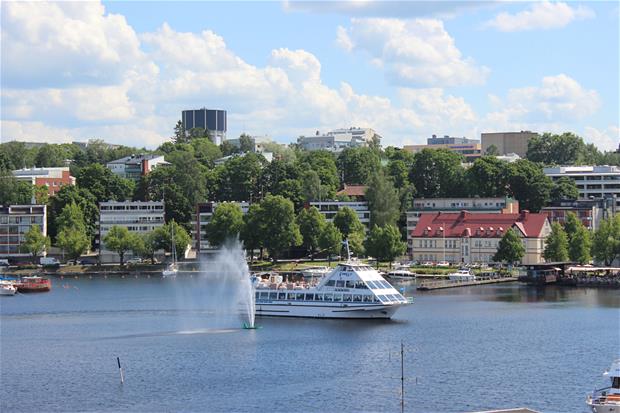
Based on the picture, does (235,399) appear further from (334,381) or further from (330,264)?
(330,264)

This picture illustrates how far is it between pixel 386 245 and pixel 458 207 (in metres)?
25.5

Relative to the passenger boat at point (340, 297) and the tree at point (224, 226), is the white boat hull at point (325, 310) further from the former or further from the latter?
the tree at point (224, 226)

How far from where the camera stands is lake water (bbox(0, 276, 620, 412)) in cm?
6931

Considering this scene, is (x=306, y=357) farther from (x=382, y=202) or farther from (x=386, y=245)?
(x=382, y=202)

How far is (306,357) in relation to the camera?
277ft

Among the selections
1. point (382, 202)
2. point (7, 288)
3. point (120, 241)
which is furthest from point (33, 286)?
point (382, 202)

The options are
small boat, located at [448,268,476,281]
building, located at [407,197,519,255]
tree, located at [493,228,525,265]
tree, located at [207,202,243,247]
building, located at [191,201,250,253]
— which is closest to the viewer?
small boat, located at [448,268,476,281]

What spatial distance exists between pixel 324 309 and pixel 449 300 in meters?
23.4

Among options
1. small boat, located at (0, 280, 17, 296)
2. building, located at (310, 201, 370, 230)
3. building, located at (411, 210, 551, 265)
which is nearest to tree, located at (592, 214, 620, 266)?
building, located at (411, 210, 551, 265)

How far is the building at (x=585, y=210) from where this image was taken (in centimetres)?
18860

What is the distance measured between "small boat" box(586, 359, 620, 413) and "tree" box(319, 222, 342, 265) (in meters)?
112

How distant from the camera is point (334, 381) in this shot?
74.6 meters

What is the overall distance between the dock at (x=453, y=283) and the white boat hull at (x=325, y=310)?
112 ft

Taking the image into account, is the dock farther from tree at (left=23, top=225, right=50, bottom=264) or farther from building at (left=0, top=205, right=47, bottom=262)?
building at (left=0, top=205, right=47, bottom=262)
